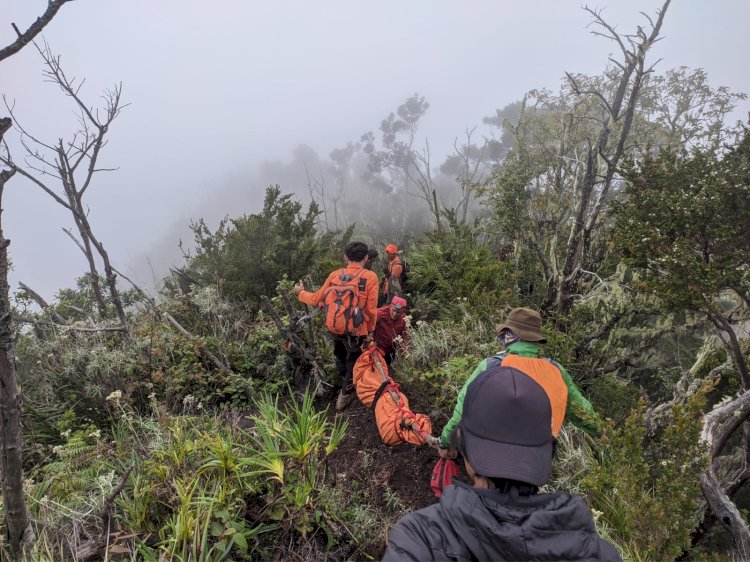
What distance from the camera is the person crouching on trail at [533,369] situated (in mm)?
2510

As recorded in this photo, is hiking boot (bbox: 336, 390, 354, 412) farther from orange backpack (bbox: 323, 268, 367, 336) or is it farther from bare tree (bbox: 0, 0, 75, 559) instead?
bare tree (bbox: 0, 0, 75, 559)

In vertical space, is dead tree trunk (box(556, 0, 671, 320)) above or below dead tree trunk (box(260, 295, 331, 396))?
above

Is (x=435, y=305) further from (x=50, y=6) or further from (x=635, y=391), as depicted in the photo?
(x=50, y=6)

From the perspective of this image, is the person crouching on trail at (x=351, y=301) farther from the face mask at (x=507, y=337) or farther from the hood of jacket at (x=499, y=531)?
the hood of jacket at (x=499, y=531)

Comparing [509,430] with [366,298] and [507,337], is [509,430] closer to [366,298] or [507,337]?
[507,337]

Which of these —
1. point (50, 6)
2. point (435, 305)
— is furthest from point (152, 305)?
point (50, 6)

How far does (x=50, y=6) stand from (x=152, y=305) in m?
5.88

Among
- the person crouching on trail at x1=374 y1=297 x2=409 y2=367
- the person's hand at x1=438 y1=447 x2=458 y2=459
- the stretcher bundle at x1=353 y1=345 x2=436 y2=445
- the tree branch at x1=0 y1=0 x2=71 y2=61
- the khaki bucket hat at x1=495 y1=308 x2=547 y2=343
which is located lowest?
the stretcher bundle at x1=353 y1=345 x2=436 y2=445

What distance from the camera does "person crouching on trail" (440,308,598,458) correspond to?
2510mm

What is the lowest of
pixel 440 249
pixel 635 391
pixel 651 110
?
pixel 635 391

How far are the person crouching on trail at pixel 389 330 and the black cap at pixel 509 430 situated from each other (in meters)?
3.48

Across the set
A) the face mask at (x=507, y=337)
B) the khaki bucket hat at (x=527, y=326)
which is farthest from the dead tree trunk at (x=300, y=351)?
the khaki bucket hat at (x=527, y=326)

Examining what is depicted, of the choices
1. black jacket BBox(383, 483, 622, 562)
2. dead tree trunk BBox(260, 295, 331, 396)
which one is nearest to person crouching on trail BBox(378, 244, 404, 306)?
dead tree trunk BBox(260, 295, 331, 396)

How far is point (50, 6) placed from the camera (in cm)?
188
